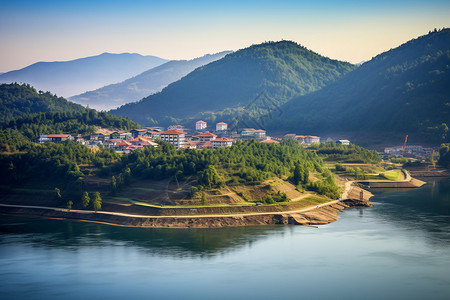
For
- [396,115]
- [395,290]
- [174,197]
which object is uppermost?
[396,115]

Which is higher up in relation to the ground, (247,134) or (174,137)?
(174,137)

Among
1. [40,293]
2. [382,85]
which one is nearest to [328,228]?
[40,293]

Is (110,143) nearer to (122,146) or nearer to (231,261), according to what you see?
(122,146)

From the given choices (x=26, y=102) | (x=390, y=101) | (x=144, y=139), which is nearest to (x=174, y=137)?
(x=144, y=139)

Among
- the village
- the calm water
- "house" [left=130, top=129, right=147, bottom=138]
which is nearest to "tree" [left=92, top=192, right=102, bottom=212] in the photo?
the calm water

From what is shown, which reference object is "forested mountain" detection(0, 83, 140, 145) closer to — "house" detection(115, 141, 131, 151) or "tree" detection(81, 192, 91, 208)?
"house" detection(115, 141, 131, 151)

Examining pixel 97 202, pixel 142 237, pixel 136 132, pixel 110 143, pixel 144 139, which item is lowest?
pixel 142 237

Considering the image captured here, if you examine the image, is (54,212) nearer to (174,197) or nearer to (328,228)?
(174,197)
